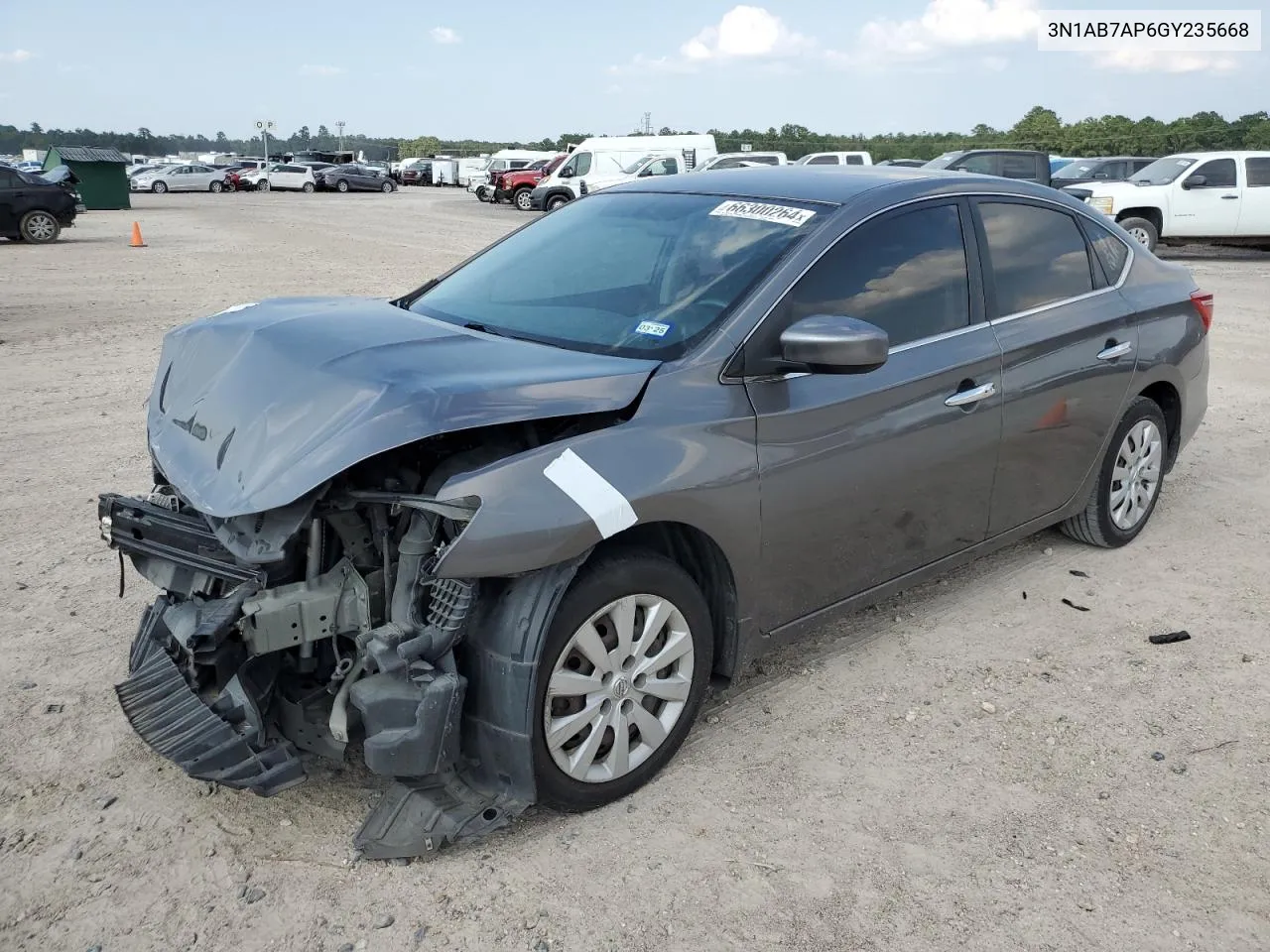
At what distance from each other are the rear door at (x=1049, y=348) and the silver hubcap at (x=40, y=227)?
71.8 feet

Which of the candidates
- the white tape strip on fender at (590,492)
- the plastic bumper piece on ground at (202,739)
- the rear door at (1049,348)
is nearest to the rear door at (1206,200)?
the rear door at (1049,348)

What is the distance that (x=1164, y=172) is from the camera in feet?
59.4

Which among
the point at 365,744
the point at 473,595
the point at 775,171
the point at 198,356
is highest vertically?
the point at 775,171

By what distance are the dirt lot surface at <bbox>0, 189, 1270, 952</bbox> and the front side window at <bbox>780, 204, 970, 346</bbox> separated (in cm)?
129

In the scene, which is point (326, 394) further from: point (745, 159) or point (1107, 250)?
point (745, 159)

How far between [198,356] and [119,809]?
1411 mm

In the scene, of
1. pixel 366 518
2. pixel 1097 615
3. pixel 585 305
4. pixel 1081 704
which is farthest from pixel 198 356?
pixel 1097 615

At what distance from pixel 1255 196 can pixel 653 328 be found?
714 inches

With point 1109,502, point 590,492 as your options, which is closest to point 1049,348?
point 1109,502

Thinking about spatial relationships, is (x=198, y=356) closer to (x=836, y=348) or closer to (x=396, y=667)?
(x=396, y=667)

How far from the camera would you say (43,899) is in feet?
8.98

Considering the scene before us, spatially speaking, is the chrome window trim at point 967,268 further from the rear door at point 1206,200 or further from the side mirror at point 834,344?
the rear door at point 1206,200

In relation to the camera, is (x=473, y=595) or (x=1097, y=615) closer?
(x=473, y=595)

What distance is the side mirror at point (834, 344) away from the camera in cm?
314
